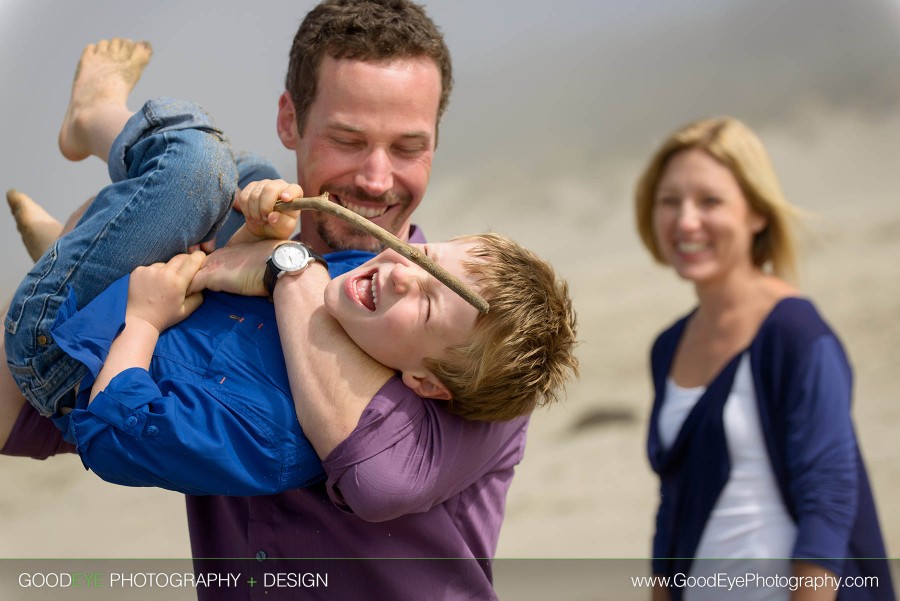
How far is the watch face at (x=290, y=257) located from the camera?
1.47 meters

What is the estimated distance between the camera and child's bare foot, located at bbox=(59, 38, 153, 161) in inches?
68.6

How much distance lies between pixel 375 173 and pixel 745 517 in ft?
3.44

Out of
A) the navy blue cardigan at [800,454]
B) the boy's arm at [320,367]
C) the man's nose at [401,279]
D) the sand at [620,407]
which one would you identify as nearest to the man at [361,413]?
the boy's arm at [320,367]

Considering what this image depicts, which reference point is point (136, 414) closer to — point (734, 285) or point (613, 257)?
point (734, 285)

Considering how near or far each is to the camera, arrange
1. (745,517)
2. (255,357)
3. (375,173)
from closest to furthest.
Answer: (255,357), (375,173), (745,517)

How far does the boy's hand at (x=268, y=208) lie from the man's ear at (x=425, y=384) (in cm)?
29

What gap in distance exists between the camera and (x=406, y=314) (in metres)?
1.38

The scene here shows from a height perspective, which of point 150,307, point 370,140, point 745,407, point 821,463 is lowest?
point 821,463

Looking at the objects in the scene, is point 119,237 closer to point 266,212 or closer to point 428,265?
point 266,212

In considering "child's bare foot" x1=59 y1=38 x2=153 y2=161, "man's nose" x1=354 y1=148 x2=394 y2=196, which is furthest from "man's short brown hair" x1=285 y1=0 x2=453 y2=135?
"child's bare foot" x1=59 y1=38 x2=153 y2=161

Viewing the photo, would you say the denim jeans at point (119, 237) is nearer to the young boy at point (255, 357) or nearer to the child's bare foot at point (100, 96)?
the young boy at point (255, 357)

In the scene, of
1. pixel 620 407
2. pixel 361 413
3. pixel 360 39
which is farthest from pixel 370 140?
pixel 620 407

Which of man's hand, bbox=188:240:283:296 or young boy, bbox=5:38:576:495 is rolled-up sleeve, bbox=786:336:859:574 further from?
man's hand, bbox=188:240:283:296

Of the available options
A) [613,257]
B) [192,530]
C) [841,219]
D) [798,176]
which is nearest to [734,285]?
[192,530]
